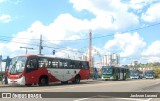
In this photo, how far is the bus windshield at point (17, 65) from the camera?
32.1 meters

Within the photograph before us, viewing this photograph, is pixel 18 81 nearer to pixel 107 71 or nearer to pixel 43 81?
pixel 43 81

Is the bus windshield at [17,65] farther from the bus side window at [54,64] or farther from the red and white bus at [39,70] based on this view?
the bus side window at [54,64]

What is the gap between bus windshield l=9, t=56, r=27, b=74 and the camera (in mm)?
32125

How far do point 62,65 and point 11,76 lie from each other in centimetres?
704

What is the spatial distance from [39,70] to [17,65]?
84.6 inches

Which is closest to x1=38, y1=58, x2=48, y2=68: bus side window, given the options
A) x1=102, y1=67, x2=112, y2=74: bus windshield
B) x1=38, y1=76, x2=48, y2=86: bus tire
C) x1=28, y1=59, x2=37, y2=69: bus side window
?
x1=28, y1=59, x2=37, y2=69: bus side window

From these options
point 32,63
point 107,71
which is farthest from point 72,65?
point 107,71

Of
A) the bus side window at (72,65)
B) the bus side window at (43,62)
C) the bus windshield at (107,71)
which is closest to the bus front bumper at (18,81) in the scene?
the bus side window at (43,62)

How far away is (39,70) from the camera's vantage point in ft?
109

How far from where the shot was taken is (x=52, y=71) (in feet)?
117

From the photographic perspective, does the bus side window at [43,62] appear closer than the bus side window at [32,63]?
No

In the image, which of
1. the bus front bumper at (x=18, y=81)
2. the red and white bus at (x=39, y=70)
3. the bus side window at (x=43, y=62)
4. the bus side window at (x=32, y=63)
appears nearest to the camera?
the bus front bumper at (x=18, y=81)

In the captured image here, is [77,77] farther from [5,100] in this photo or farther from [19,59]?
[5,100]

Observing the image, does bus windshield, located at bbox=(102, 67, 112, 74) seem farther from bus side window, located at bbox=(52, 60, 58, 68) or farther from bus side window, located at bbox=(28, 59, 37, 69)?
bus side window, located at bbox=(28, 59, 37, 69)
